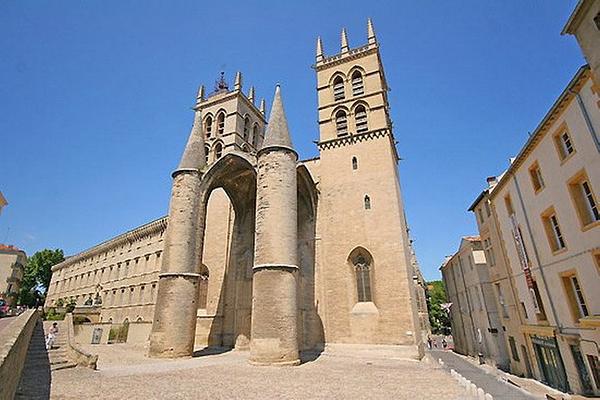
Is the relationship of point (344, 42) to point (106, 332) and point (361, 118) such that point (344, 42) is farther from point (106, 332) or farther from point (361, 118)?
point (106, 332)

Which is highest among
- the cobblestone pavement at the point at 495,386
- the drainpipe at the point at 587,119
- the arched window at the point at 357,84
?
the arched window at the point at 357,84

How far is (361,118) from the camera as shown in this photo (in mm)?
20766

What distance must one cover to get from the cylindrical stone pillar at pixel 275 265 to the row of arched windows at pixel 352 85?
8.85 meters

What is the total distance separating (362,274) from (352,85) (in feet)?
43.2

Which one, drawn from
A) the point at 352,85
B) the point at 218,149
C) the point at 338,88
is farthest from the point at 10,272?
the point at 352,85

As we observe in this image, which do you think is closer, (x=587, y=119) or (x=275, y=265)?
(x=587, y=119)

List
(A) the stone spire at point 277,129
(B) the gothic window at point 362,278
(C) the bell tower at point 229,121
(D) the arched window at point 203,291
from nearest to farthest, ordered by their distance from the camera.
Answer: (A) the stone spire at point 277,129
(B) the gothic window at point 362,278
(D) the arched window at point 203,291
(C) the bell tower at point 229,121

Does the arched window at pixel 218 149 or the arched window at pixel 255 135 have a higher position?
the arched window at pixel 255 135

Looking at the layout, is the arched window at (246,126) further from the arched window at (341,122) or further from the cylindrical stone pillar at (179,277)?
the cylindrical stone pillar at (179,277)

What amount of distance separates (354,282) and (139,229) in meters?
25.2

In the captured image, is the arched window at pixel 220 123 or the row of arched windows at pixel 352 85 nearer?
the row of arched windows at pixel 352 85

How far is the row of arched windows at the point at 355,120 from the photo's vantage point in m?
20.5

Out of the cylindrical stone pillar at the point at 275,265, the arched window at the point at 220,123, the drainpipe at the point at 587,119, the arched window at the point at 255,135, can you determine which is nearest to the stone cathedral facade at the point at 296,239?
the cylindrical stone pillar at the point at 275,265

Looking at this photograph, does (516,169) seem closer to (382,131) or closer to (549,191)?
(549,191)
